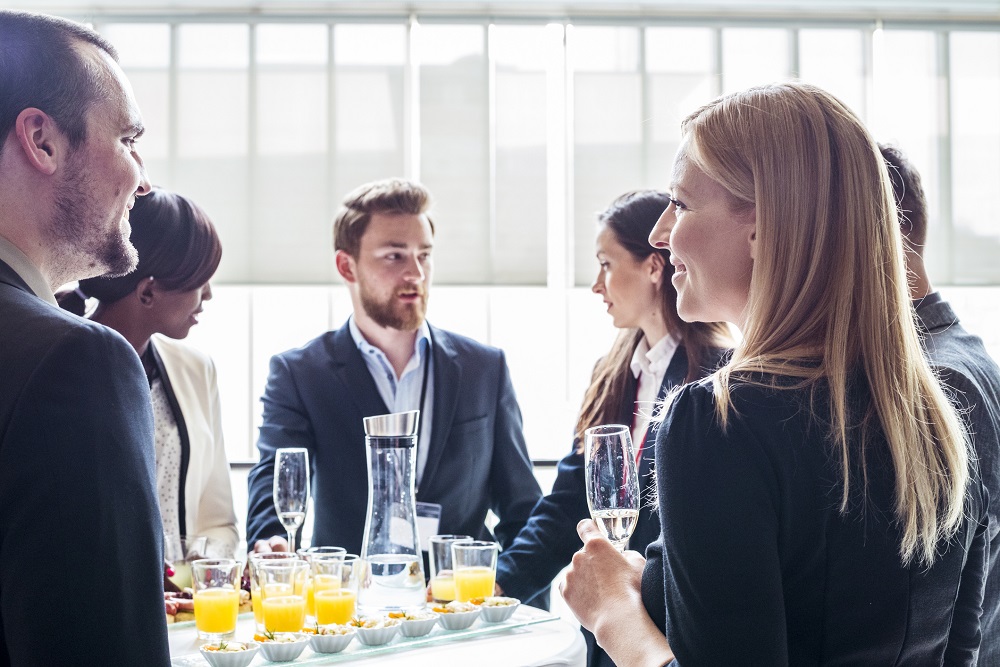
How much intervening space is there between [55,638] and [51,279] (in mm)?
483

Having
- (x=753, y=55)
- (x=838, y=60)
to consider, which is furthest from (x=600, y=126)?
(x=838, y=60)

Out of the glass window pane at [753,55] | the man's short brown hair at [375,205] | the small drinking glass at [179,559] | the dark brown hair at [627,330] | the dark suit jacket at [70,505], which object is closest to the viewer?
the dark suit jacket at [70,505]

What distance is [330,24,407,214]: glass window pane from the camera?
16.4 ft

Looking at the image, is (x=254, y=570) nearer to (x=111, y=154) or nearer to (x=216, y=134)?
(x=111, y=154)

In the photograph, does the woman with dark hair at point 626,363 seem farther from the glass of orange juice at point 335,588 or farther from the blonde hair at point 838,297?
the blonde hair at point 838,297

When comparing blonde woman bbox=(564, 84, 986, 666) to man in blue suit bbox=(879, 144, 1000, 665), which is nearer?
blonde woman bbox=(564, 84, 986, 666)

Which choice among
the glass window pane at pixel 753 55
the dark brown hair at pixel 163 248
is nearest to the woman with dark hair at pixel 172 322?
the dark brown hair at pixel 163 248

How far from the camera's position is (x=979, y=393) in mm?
1465

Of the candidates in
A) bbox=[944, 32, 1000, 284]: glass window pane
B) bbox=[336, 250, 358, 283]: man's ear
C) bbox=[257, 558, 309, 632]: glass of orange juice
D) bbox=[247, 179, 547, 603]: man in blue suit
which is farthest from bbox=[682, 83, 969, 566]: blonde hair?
bbox=[944, 32, 1000, 284]: glass window pane

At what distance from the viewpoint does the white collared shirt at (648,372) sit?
8.54ft

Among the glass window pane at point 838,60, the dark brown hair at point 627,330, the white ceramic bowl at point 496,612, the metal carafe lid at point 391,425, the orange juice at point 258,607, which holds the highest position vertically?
the glass window pane at point 838,60

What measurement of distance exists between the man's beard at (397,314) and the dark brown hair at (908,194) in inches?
64.4

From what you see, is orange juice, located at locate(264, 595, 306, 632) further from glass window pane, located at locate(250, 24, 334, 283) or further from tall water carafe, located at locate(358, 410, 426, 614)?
glass window pane, located at locate(250, 24, 334, 283)

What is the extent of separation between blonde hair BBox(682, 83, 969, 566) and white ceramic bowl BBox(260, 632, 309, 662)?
3.19 ft
